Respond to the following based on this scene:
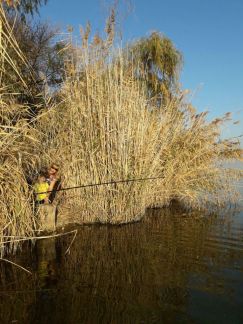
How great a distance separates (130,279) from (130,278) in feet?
0.10

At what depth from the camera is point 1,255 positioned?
4.52 m

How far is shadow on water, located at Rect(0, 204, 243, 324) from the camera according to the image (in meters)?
3.22

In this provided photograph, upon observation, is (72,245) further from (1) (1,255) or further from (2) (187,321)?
(2) (187,321)

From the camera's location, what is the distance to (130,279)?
13.1ft

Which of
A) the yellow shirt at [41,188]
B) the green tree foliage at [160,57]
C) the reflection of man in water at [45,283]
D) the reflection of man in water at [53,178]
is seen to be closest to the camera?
the reflection of man in water at [45,283]

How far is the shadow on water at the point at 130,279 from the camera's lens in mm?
3217

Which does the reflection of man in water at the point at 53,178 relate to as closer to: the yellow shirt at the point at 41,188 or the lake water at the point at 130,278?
the yellow shirt at the point at 41,188

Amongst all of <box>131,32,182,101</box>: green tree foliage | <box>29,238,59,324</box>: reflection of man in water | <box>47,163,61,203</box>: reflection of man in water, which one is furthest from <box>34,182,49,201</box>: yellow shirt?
<box>131,32,182,101</box>: green tree foliage

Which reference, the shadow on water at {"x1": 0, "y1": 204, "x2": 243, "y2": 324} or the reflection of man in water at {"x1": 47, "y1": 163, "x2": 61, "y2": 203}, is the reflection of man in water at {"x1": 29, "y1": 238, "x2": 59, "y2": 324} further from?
the reflection of man in water at {"x1": 47, "y1": 163, "x2": 61, "y2": 203}

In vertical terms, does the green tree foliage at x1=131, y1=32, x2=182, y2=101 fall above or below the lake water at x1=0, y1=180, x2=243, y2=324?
above

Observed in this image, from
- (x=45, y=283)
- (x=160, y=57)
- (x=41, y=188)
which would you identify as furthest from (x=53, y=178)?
(x=160, y=57)

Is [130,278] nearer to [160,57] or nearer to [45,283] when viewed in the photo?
[45,283]

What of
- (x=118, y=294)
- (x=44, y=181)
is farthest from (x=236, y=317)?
(x=44, y=181)

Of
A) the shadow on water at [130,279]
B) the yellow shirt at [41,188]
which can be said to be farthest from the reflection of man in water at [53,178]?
the shadow on water at [130,279]
